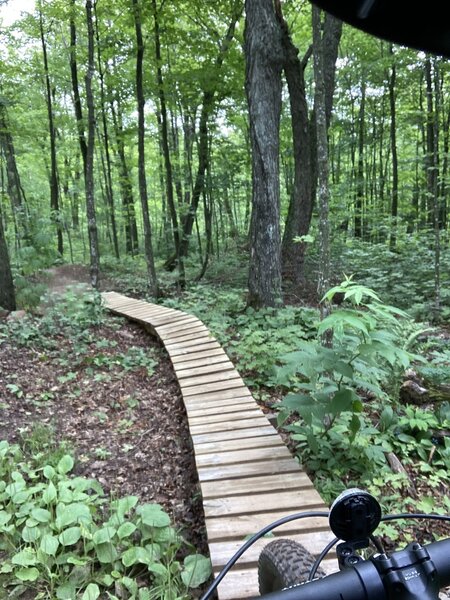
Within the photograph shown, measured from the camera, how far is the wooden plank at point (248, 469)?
3.23m

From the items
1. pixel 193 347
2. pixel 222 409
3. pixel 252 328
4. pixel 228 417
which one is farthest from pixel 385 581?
pixel 252 328

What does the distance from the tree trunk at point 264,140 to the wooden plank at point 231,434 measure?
4484mm

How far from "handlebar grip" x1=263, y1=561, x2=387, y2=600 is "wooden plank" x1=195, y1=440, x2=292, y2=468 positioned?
9.05ft

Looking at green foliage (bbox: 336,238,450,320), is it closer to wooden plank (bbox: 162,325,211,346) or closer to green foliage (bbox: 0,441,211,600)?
wooden plank (bbox: 162,325,211,346)

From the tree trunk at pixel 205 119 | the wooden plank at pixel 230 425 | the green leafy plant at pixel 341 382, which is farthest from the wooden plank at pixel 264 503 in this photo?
the tree trunk at pixel 205 119

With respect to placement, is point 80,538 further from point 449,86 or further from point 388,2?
point 449,86

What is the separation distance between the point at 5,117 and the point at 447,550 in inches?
730

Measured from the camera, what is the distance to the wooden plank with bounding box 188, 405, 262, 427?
13.7 ft

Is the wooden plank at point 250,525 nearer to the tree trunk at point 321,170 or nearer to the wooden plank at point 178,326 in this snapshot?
the tree trunk at point 321,170

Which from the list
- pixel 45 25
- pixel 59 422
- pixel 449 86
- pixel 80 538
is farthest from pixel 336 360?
pixel 45 25

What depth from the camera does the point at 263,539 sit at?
2.55m

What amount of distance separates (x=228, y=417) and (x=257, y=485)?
1.17 meters

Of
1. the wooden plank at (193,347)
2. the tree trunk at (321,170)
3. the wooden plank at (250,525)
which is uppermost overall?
the tree trunk at (321,170)

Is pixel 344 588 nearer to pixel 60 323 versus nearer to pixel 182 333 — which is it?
pixel 182 333
